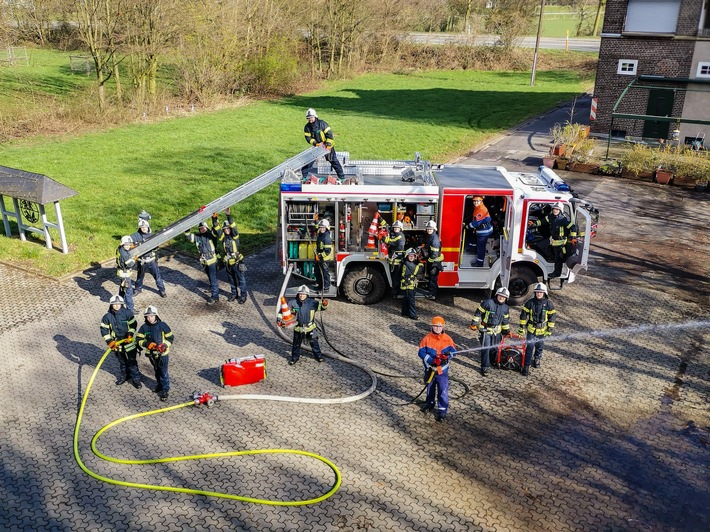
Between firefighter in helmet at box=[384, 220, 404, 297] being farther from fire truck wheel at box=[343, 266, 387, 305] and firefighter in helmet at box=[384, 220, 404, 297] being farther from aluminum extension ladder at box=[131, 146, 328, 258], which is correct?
aluminum extension ladder at box=[131, 146, 328, 258]

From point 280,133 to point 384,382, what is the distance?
20876 millimetres

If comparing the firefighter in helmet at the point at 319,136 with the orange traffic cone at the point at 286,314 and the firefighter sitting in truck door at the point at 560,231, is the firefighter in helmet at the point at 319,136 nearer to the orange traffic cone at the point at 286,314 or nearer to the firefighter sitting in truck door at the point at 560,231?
the orange traffic cone at the point at 286,314

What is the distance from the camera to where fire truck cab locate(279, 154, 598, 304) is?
1220 centimetres

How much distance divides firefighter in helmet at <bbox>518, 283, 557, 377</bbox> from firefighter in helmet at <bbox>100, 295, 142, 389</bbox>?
6.28 meters

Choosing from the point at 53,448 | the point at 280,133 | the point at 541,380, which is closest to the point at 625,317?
the point at 541,380

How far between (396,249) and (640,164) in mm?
14232

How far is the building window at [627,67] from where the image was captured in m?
26.4

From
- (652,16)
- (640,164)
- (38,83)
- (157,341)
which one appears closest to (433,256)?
(157,341)

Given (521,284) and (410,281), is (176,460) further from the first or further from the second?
(521,284)

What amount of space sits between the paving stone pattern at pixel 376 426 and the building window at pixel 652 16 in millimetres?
16928

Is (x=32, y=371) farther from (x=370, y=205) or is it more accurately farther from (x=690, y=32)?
(x=690, y=32)

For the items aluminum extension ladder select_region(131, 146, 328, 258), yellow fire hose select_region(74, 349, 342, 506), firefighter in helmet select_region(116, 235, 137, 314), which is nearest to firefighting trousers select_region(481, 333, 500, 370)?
yellow fire hose select_region(74, 349, 342, 506)

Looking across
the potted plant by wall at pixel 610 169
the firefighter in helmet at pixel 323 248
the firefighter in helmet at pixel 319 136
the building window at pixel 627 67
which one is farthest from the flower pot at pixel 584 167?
the firefighter in helmet at pixel 323 248

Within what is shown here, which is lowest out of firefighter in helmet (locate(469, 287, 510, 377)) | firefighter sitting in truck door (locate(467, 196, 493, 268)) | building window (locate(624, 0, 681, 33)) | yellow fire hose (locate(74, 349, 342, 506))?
yellow fire hose (locate(74, 349, 342, 506))
